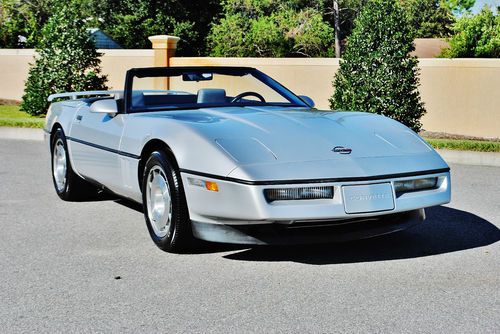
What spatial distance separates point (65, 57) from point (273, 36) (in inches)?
631

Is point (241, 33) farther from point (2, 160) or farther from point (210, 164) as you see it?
point (210, 164)

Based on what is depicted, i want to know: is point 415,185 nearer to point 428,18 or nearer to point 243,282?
point 243,282

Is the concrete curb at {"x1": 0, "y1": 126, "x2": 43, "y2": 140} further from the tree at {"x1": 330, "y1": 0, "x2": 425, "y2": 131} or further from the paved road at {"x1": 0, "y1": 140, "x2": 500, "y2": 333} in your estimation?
the paved road at {"x1": 0, "y1": 140, "x2": 500, "y2": 333}

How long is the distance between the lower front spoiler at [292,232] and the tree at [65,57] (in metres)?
16.1

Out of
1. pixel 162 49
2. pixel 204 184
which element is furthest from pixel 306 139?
pixel 162 49

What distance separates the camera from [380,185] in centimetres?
524

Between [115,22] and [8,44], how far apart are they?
46.6ft

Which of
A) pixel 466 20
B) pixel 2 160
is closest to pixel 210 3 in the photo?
Result: pixel 466 20

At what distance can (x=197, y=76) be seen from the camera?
7141mm

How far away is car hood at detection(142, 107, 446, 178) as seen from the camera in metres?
5.26

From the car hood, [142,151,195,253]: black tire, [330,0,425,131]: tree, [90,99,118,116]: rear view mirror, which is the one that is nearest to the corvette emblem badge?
the car hood

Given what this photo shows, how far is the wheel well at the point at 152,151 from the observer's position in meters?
5.74

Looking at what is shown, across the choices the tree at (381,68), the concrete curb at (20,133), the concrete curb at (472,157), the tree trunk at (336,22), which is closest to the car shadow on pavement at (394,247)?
the concrete curb at (472,157)

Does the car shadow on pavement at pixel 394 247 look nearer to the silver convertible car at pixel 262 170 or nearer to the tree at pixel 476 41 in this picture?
the silver convertible car at pixel 262 170
